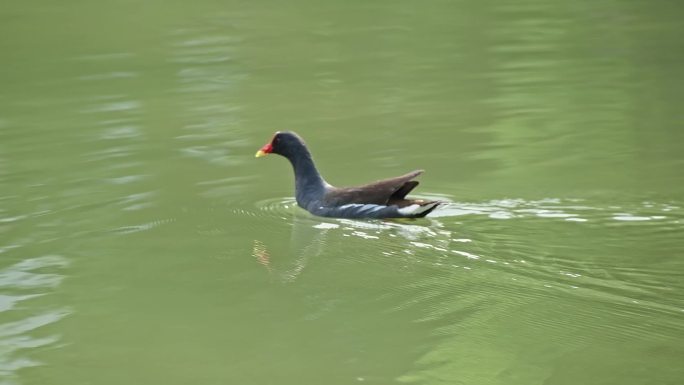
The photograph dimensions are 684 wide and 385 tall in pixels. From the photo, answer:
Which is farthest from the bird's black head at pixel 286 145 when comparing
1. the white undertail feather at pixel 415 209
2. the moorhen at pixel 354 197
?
the white undertail feather at pixel 415 209

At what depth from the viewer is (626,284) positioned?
8055 mm

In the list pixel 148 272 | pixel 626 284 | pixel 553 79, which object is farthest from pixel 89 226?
pixel 553 79

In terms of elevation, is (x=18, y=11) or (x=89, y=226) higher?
(x=18, y=11)

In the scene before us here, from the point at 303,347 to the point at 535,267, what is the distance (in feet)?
6.18

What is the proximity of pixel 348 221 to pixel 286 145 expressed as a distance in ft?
4.20

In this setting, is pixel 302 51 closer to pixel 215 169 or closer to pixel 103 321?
pixel 215 169

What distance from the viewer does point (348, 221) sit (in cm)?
1014

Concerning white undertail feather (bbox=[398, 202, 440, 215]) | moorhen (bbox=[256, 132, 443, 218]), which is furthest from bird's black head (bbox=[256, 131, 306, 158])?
white undertail feather (bbox=[398, 202, 440, 215])

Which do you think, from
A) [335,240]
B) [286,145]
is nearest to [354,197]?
[335,240]

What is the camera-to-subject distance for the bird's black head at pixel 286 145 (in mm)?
11016

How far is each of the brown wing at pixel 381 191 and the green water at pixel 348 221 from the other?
0.20 meters

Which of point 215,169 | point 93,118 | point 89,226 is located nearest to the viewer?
point 89,226

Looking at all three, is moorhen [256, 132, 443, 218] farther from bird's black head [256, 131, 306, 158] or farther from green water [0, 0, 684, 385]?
green water [0, 0, 684, 385]

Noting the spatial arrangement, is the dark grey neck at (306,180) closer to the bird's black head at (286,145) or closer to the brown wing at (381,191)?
the bird's black head at (286,145)
